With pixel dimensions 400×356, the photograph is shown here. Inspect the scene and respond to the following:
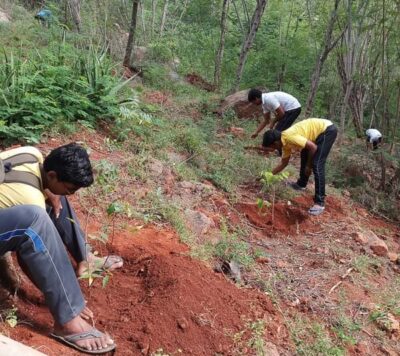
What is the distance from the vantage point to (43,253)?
2.15m

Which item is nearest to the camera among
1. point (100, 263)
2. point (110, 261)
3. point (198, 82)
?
point (100, 263)

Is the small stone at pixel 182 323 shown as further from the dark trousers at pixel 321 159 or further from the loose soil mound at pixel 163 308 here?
the dark trousers at pixel 321 159

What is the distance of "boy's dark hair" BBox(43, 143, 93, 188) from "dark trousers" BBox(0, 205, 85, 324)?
23 centimetres

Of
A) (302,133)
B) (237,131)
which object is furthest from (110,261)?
(237,131)

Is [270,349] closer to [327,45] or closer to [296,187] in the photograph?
[296,187]

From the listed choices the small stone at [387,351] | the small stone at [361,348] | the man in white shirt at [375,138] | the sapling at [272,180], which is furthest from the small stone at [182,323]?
the man in white shirt at [375,138]

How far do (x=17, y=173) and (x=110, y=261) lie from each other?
991mm

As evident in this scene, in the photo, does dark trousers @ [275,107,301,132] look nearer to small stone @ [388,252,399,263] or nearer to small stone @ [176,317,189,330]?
small stone @ [388,252,399,263]

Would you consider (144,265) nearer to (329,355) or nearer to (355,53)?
(329,355)

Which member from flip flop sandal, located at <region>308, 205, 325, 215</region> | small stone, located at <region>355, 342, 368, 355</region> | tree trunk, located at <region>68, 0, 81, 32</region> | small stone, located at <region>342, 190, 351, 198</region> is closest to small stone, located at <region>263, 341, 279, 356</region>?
small stone, located at <region>355, 342, 368, 355</region>

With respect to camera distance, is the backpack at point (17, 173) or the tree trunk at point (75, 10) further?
the tree trunk at point (75, 10)

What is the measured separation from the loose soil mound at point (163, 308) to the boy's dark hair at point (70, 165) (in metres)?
0.76

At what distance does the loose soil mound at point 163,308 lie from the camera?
247 centimetres

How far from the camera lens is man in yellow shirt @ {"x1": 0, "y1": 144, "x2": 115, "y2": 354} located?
2119 mm
